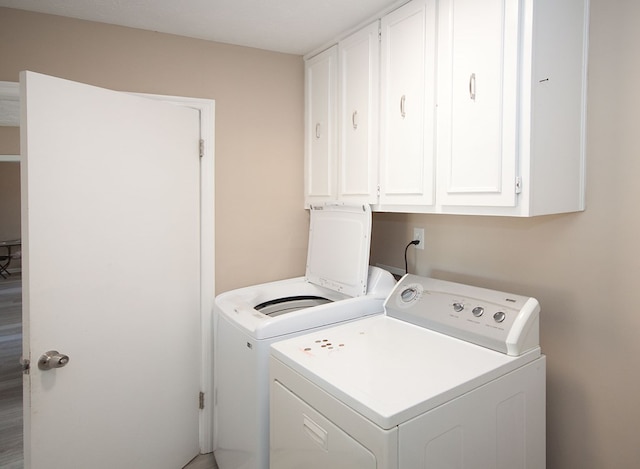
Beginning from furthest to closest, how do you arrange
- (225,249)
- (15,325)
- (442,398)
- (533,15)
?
(15,325) < (225,249) < (533,15) < (442,398)

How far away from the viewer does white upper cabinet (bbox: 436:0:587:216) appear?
1254 millimetres

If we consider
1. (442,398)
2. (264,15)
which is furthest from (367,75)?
(442,398)

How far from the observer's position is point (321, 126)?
229 cm

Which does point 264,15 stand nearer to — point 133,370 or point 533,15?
point 533,15

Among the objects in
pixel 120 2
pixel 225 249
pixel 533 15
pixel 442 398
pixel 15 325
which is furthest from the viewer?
pixel 15 325

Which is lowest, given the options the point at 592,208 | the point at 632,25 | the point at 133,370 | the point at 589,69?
the point at 133,370

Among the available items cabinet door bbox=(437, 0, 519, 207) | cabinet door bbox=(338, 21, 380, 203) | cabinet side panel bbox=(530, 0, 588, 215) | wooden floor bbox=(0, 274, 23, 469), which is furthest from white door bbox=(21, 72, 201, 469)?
cabinet side panel bbox=(530, 0, 588, 215)

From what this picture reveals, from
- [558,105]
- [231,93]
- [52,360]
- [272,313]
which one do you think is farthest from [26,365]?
[558,105]

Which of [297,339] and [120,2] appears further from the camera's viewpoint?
[120,2]

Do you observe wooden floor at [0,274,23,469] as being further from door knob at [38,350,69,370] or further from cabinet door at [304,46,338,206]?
cabinet door at [304,46,338,206]

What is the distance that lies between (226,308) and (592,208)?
5.36 ft

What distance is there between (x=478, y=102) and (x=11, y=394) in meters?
3.87

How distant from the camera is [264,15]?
73.9 inches

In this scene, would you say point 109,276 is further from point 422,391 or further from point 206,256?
point 422,391
